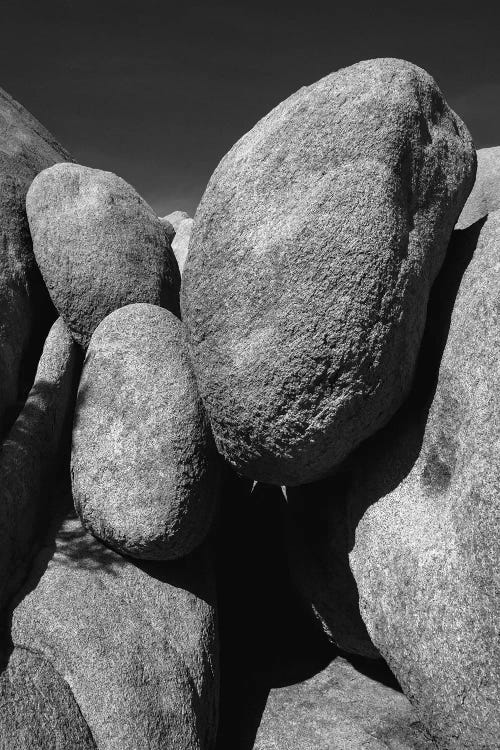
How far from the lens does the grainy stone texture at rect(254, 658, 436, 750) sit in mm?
3248

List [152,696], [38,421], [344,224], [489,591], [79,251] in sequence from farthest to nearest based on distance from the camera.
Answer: [79,251], [38,421], [152,696], [344,224], [489,591]

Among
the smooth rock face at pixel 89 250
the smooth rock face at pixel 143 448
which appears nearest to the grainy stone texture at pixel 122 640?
the smooth rock face at pixel 143 448

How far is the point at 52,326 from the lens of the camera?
4.17 metres

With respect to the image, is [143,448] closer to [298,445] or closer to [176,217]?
[298,445]

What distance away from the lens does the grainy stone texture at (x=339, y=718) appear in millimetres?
3248

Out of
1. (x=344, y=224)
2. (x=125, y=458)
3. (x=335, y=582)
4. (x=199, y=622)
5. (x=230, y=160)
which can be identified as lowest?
(x=199, y=622)

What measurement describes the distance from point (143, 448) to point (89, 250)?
4.55 feet

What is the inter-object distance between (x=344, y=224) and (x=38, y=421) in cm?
195

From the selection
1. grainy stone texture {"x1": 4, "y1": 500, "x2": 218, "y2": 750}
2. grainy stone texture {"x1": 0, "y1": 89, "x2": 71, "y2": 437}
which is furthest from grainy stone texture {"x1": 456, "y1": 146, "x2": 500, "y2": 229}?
grainy stone texture {"x1": 4, "y1": 500, "x2": 218, "y2": 750}

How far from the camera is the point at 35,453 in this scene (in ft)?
11.5

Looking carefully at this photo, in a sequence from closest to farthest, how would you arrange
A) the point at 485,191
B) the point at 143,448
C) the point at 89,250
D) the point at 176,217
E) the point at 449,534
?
the point at 449,534 < the point at 143,448 < the point at 89,250 < the point at 485,191 < the point at 176,217

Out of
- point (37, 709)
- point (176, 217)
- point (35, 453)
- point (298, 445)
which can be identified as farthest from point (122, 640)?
point (176, 217)

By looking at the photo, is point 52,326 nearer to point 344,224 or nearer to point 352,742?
point 344,224

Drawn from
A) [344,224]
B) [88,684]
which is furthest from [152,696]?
[344,224]
